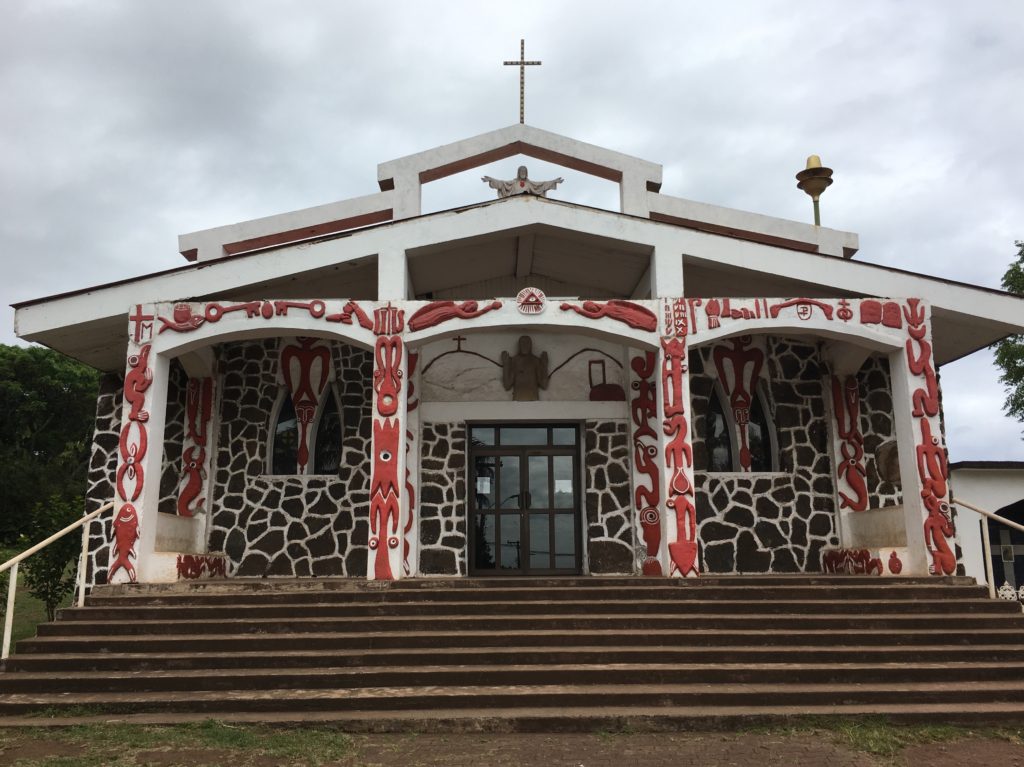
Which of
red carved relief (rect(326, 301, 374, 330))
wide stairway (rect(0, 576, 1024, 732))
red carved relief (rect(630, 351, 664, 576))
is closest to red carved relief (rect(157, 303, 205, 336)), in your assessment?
red carved relief (rect(326, 301, 374, 330))

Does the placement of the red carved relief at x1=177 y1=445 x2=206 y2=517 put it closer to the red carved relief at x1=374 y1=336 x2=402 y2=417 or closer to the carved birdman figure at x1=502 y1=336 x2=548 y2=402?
the red carved relief at x1=374 y1=336 x2=402 y2=417

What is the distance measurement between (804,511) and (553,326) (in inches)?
185

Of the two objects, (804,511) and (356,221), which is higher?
(356,221)

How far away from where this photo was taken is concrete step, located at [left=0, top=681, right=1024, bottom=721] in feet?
22.3

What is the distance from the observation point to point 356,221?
44.8ft

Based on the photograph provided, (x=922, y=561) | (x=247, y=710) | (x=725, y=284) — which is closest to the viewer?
(x=247, y=710)

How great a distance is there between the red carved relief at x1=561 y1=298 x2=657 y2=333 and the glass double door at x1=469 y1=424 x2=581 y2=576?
2678 millimetres

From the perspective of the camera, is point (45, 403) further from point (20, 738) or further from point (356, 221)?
point (20, 738)

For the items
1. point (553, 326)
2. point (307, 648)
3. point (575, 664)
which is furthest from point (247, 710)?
point (553, 326)

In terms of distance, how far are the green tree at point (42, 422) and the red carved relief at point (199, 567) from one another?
53.0 feet

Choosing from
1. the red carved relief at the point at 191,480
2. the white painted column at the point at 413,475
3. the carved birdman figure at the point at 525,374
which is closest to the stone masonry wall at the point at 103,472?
the red carved relief at the point at 191,480

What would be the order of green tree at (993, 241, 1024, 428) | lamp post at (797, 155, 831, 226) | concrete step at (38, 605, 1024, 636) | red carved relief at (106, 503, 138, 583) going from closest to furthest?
1. concrete step at (38, 605, 1024, 636)
2. red carved relief at (106, 503, 138, 583)
3. lamp post at (797, 155, 831, 226)
4. green tree at (993, 241, 1024, 428)

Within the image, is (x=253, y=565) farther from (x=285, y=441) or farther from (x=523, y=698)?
(x=523, y=698)

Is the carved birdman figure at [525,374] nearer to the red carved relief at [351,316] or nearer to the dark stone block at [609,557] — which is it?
the dark stone block at [609,557]
